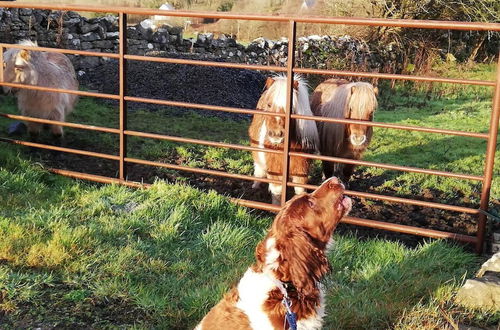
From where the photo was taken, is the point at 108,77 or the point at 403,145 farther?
the point at 108,77

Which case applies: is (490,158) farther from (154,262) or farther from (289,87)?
(154,262)

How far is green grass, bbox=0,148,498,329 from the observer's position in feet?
10.6

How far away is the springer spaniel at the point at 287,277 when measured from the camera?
251 cm

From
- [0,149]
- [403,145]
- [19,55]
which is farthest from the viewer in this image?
[403,145]

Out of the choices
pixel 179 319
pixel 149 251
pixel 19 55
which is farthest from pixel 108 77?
pixel 179 319

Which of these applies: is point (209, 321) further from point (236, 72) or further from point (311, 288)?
point (236, 72)

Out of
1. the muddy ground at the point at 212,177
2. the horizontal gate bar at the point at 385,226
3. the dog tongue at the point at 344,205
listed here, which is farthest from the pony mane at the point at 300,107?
the dog tongue at the point at 344,205

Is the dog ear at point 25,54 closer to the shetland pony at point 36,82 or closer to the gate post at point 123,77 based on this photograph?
the shetland pony at point 36,82

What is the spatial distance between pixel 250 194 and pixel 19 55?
356cm

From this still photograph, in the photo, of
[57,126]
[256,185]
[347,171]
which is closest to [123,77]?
[256,185]

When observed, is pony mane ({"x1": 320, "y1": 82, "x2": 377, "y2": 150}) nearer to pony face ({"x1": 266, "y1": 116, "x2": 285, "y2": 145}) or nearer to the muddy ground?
the muddy ground

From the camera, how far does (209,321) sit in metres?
2.68

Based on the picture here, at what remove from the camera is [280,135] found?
5371mm

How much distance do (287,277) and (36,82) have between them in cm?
601
